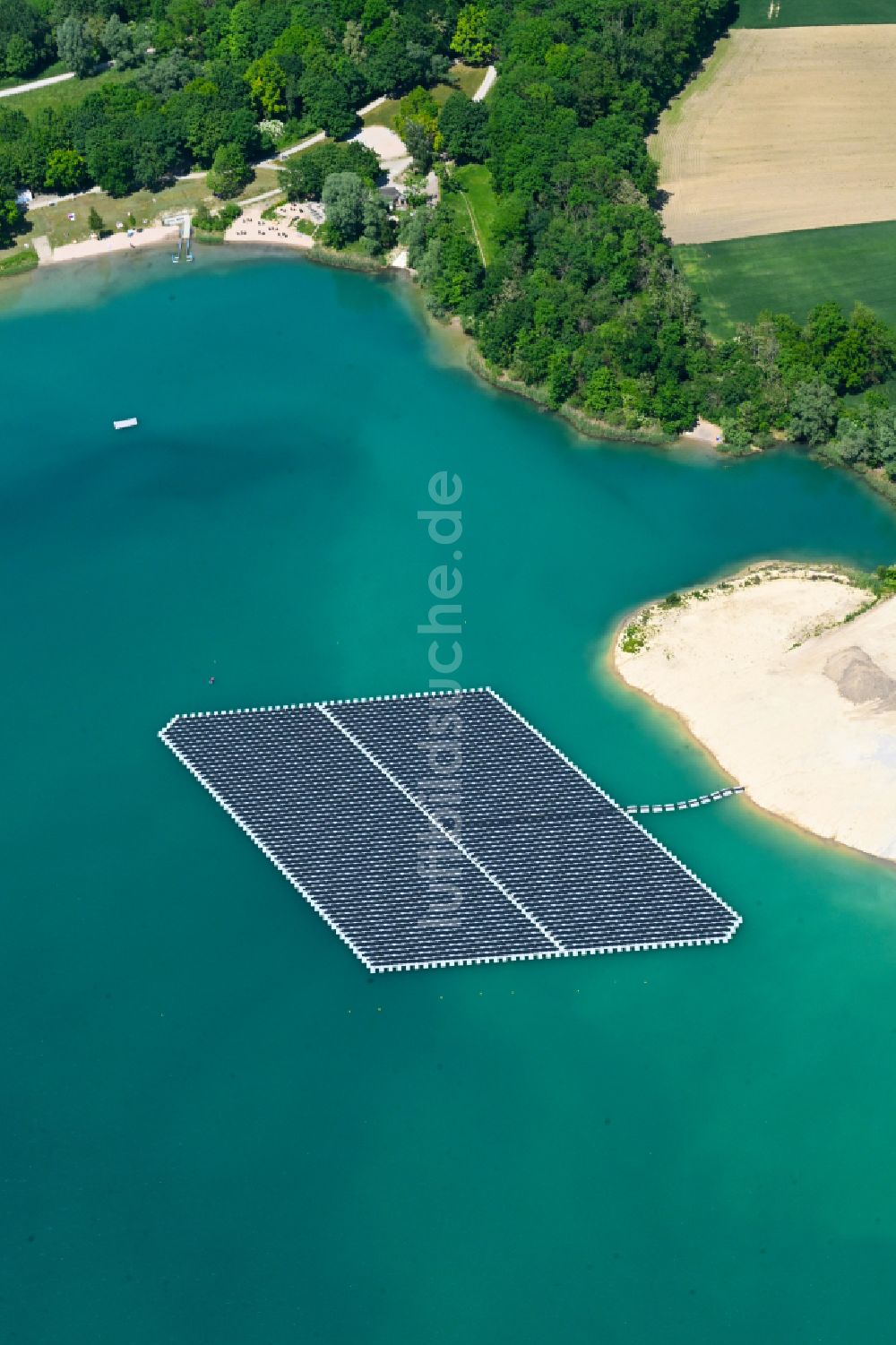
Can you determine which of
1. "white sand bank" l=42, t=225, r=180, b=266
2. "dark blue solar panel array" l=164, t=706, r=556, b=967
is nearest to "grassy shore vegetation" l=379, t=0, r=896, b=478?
"white sand bank" l=42, t=225, r=180, b=266

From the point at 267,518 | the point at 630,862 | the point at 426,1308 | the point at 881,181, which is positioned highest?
the point at 881,181

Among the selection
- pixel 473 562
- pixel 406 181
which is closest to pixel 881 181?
pixel 406 181

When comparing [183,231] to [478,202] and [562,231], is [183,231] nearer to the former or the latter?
[478,202]

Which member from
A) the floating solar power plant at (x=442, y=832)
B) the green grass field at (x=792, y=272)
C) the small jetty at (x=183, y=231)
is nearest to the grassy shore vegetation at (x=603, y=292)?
the green grass field at (x=792, y=272)

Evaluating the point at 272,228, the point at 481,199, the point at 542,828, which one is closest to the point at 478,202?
the point at 481,199

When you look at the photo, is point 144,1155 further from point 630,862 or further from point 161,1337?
point 630,862

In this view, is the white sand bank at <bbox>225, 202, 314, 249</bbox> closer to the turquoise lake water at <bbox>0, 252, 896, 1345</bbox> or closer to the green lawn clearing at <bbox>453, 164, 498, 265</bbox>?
the green lawn clearing at <bbox>453, 164, 498, 265</bbox>
